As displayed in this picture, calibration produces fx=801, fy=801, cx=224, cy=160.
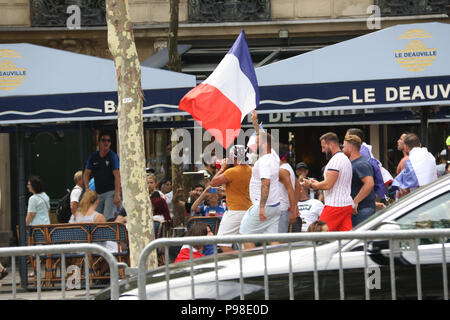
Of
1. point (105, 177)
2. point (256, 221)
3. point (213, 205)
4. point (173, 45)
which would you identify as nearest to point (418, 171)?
point (256, 221)

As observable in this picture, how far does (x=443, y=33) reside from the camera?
375 inches

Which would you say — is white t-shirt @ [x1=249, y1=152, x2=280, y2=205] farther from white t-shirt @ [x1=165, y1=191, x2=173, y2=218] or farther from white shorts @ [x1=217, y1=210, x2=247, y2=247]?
white t-shirt @ [x1=165, y1=191, x2=173, y2=218]

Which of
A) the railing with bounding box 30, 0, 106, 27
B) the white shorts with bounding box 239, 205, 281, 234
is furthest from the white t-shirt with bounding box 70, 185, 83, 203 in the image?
the railing with bounding box 30, 0, 106, 27

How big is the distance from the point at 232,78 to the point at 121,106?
1477 millimetres

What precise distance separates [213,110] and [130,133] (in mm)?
1134

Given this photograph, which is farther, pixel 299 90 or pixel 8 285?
pixel 8 285

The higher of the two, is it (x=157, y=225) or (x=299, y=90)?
(x=299, y=90)

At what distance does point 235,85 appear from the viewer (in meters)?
9.62

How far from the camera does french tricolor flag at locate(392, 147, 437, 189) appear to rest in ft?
33.9

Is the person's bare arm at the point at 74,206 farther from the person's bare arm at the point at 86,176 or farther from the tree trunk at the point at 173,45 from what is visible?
the tree trunk at the point at 173,45

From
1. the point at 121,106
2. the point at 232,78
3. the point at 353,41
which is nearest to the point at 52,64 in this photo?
the point at 121,106

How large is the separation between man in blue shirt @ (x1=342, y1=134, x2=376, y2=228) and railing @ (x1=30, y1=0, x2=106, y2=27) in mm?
11833

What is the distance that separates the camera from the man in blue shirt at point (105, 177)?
41.6 feet
